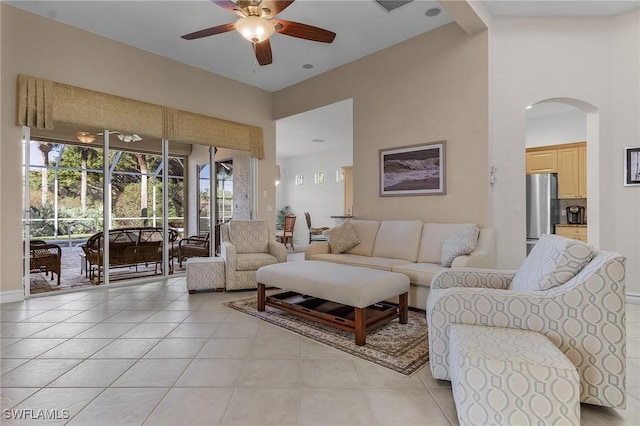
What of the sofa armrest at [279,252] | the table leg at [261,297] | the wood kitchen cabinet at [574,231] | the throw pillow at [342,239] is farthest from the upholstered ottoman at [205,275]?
the wood kitchen cabinet at [574,231]

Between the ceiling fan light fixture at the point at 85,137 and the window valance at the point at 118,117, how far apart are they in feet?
0.56

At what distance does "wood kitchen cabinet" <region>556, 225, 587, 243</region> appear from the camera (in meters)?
5.19

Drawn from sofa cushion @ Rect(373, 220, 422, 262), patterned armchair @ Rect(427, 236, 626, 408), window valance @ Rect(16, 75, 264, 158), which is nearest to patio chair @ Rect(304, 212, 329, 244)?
window valance @ Rect(16, 75, 264, 158)

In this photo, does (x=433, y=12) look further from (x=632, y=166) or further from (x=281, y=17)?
(x=632, y=166)

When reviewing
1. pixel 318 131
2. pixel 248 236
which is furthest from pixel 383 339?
pixel 318 131

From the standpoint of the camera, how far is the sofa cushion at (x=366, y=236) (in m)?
4.33

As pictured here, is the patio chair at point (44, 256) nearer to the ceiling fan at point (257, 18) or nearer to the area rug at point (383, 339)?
the area rug at point (383, 339)

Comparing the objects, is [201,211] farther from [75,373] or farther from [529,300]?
[529,300]

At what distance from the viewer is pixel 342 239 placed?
14.4ft

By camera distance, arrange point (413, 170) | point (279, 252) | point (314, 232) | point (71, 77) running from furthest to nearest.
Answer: point (314, 232) < point (279, 252) < point (413, 170) < point (71, 77)

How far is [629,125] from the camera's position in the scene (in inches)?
144

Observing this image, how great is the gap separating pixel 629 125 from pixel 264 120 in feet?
17.5

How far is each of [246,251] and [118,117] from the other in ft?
8.32

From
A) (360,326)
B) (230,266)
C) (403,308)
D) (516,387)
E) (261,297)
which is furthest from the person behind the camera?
(230,266)
